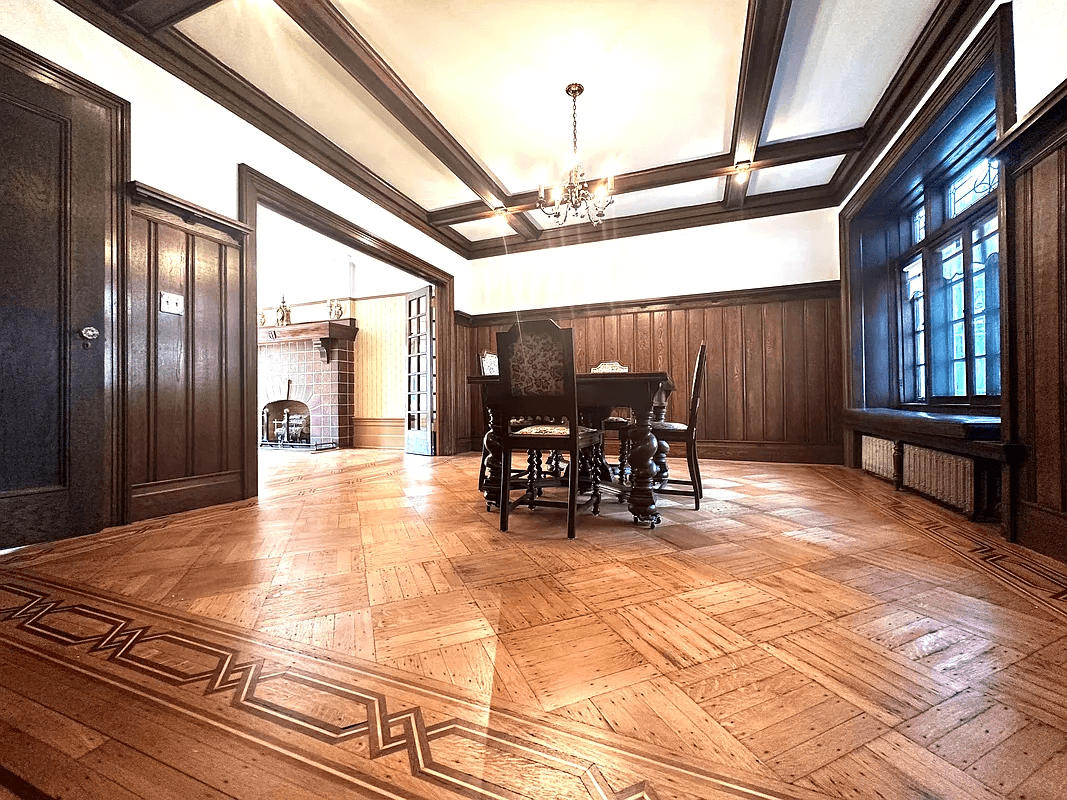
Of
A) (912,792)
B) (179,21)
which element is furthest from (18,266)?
(912,792)

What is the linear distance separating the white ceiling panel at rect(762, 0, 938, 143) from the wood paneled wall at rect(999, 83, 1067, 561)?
135 cm

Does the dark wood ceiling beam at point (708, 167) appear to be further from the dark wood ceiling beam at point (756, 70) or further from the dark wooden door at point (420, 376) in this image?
the dark wooden door at point (420, 376)

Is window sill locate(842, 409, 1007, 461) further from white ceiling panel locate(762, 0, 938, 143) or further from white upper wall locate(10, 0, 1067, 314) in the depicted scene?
white ceiling panel locate(762, 0, 938, 143)

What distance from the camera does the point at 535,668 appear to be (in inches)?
44.9

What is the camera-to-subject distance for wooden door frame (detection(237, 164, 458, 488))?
3414mm

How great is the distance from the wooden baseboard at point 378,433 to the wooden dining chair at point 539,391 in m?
5.41

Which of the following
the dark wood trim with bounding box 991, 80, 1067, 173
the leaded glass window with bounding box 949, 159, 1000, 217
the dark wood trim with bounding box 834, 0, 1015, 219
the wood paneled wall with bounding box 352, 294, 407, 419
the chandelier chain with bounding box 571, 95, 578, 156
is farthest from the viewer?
the wood paneled wall with bounding box 352, 294, 407, 419

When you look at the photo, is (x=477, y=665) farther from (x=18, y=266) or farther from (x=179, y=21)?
(x=179, y=21)

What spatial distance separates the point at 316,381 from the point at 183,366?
5170 mm

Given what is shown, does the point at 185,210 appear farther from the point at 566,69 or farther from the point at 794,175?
the point at 794,175

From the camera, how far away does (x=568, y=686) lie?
1.06 meters

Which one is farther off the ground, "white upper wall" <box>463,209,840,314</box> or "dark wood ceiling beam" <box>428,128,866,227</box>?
"dark wood ceiling beam" <box>428,128,866,227</box>

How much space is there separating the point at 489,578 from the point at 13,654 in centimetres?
129

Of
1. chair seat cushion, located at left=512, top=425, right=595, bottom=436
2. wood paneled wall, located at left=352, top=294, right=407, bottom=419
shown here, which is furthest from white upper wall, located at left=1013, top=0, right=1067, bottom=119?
wood paneled wall, located at left=352, top=294, right=407, bottom=419
